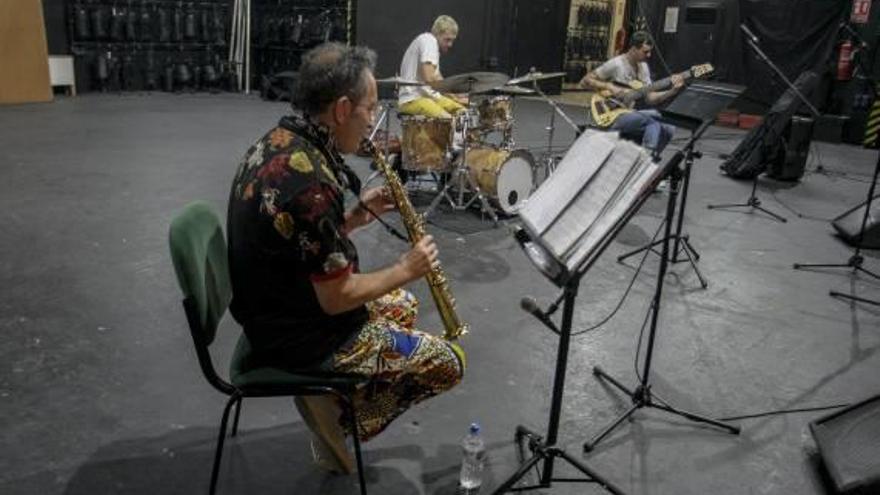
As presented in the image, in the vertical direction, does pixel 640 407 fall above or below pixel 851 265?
below

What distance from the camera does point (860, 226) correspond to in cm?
497

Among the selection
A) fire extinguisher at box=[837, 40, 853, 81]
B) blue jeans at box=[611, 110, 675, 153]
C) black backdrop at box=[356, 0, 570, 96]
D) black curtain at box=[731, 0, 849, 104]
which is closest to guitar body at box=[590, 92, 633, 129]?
blue jeans at box=[611, 110, 675, 153]

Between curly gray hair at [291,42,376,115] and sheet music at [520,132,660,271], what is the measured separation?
1.96ft

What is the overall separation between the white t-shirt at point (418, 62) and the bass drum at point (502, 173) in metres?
0.75

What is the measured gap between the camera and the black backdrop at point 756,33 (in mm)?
9828

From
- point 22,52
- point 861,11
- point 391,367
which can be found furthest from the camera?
point 861,11

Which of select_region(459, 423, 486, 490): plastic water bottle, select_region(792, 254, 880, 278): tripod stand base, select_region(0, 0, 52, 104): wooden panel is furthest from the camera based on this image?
select_region(0, 0, 52, 104): wooden panel

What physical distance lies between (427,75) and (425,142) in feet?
3.28

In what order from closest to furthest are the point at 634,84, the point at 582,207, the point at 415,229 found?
the point at 582,207
the point at 415,229
the point at 634,84

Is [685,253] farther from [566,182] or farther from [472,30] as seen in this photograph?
[472,30]

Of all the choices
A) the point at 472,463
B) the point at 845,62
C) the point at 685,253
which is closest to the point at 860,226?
the point at 685,253

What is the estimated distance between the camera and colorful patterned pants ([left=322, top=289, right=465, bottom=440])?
1938 mm

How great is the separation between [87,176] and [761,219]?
18.4ft

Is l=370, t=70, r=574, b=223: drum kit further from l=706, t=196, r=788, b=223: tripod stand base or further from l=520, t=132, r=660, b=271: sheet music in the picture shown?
l=520, t=132, r=660, b=271: sheet music
